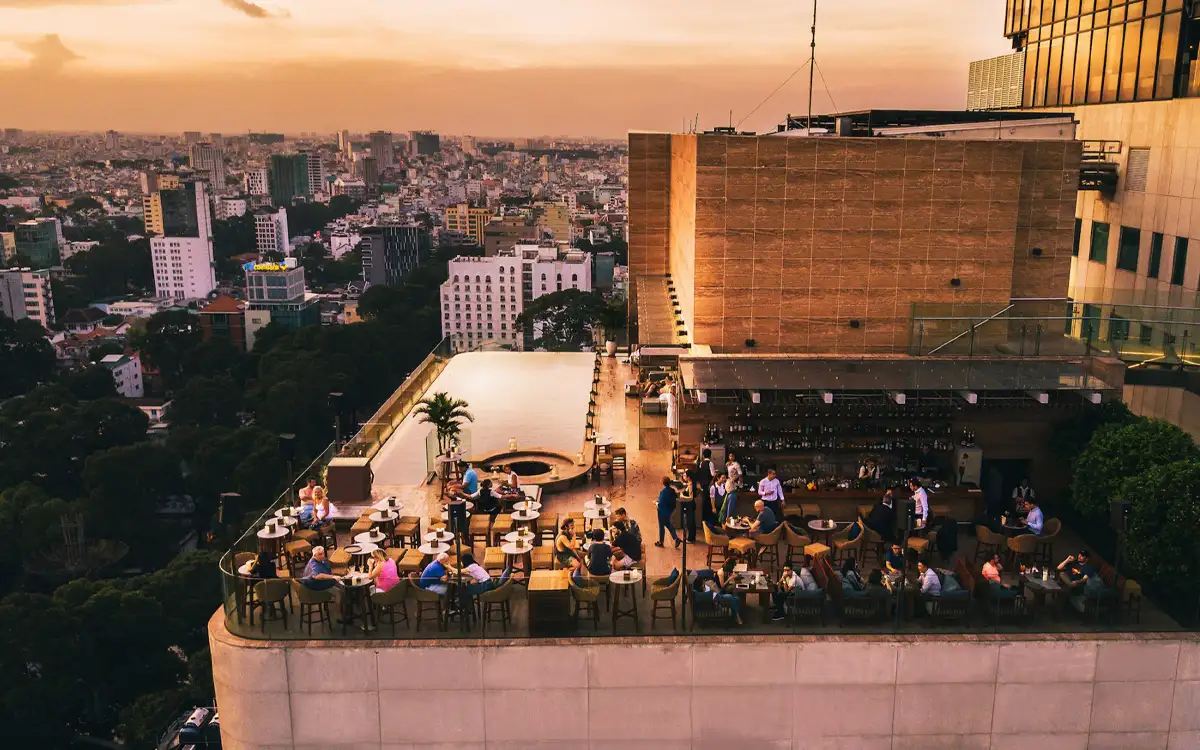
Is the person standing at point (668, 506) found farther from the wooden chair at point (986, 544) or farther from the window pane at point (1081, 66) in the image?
the window pane at point (1081, 66)

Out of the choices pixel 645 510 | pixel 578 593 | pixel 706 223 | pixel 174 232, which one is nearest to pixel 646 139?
pixel 706 223

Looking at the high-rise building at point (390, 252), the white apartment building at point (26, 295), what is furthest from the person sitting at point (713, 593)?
the high-rise building at point (390, 252)

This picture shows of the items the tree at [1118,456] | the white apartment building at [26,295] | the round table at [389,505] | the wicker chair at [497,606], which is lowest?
the white apartment building at [26,295]

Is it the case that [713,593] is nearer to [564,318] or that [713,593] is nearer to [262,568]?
[262,568]

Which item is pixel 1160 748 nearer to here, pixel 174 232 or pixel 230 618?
pixel 230 618

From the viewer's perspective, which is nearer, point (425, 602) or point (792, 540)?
point (425, 602)

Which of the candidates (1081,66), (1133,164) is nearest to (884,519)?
(1133,164)
